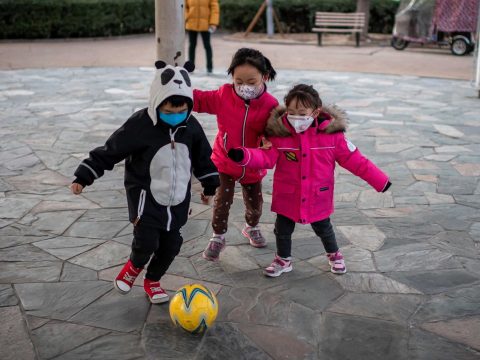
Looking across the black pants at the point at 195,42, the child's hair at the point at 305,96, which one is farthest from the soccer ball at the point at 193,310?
the black pants at the point at 195,42

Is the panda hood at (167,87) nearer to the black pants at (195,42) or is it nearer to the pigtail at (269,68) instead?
the pigtail at (269,68)

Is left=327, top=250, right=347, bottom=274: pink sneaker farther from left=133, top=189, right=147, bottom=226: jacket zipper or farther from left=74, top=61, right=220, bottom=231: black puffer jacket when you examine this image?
left=133, top=189, right=147, bottom=226: jacket zipper

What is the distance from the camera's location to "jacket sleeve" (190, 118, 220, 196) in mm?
3352

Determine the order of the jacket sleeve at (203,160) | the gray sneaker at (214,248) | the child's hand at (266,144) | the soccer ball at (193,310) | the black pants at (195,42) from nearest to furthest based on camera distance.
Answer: the soccer ball at (193,310)
the jacket sleeve at (203,160)
the child's hand at (266,144)
the gray sneaker at (214,248)
the black pants at (195,42)

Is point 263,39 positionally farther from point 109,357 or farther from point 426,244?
point 109,357

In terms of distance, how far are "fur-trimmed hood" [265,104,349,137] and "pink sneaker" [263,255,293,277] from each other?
828 mm

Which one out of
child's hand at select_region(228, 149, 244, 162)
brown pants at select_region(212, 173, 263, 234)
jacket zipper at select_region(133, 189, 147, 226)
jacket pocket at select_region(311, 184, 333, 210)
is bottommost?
brown pants at select_region(212, 173, 263, 234)

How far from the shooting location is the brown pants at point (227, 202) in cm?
404

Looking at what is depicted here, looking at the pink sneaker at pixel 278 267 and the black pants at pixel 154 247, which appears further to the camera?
the pink sneaker at pixel 278 267

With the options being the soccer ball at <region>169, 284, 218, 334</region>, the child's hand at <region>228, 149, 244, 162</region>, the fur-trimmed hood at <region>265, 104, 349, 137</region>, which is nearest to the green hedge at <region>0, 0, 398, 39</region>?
the fur-trimmed hood at <region>265, 104, 349, 137</region>

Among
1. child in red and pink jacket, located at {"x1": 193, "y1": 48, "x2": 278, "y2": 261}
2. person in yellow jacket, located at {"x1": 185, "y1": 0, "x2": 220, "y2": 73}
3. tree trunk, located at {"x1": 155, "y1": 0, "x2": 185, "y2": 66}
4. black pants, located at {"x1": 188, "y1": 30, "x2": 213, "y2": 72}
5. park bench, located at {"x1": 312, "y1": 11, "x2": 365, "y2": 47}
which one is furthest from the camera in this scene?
park bench, located at {"x1": 312, "y1": 11, "x2": 365, "y2": 47}

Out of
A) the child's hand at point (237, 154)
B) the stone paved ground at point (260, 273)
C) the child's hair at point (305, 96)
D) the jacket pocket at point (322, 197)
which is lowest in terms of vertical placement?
the stone paved ground at point (260, 273)

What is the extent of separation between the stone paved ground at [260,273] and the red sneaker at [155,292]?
0.05 metres

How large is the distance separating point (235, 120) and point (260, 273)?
3.28ft
